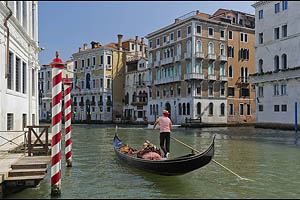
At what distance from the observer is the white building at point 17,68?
9.49m

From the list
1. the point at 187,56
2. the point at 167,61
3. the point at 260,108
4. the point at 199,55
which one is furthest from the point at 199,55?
the point at 260,108

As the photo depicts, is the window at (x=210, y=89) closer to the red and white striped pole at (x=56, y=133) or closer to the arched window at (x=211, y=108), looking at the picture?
the arched window at (x=211, y=108)

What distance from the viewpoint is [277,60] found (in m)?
26.0

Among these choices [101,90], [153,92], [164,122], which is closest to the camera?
[164,122]

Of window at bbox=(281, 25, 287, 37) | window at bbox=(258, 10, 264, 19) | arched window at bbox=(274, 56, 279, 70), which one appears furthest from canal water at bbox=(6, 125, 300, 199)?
window at bbox=(258, 10, 264, 19)

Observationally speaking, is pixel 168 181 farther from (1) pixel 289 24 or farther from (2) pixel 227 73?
(2) pixel 227 73

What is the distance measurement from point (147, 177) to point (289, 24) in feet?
70.8

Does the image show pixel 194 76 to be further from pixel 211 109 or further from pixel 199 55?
pixel 211 109

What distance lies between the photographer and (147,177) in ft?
24.1

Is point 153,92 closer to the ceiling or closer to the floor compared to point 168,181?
closer to the ceiling

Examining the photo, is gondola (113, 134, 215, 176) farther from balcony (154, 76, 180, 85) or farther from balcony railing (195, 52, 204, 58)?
balcony (154, 76, 180, 85)

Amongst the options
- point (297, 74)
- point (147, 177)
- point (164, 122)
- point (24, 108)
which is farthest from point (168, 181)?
point (297, 74)

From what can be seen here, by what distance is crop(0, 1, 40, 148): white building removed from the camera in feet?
31.1

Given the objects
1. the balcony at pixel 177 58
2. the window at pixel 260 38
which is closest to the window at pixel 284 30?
the window at pixel 260 38
